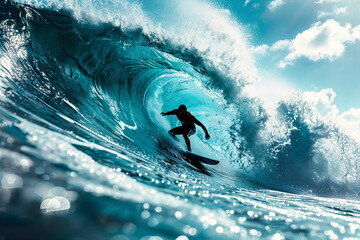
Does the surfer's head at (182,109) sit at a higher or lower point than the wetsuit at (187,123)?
higher

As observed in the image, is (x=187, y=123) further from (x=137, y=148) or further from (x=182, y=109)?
(x=137, y=148)

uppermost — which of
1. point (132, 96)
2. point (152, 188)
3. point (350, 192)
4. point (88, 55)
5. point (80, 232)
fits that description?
point (88, 55)

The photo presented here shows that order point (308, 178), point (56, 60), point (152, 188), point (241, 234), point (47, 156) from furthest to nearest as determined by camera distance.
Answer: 1. point (308, 178)
2. point (56, 60)
3. point (152, 188)
4. point (47, 156)
5. point (241, 234)

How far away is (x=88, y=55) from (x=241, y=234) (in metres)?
6.92

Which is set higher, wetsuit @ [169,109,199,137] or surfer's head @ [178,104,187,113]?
surfer's head @ [178,104,187,113]

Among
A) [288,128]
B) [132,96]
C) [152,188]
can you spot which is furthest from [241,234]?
[288,128]

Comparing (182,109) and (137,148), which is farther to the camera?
(182,109)

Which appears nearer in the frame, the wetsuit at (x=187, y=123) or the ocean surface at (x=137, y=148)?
the ocean surface at (x=137, y=148)

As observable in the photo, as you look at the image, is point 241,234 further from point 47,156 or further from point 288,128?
point 288,128

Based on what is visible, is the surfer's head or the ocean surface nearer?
the ocean surface

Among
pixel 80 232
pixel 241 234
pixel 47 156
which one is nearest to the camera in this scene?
pixel 80 232

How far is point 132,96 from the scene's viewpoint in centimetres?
666

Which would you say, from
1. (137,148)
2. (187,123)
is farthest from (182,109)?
(137,148)

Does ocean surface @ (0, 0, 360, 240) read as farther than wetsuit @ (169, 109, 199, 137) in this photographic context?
No
